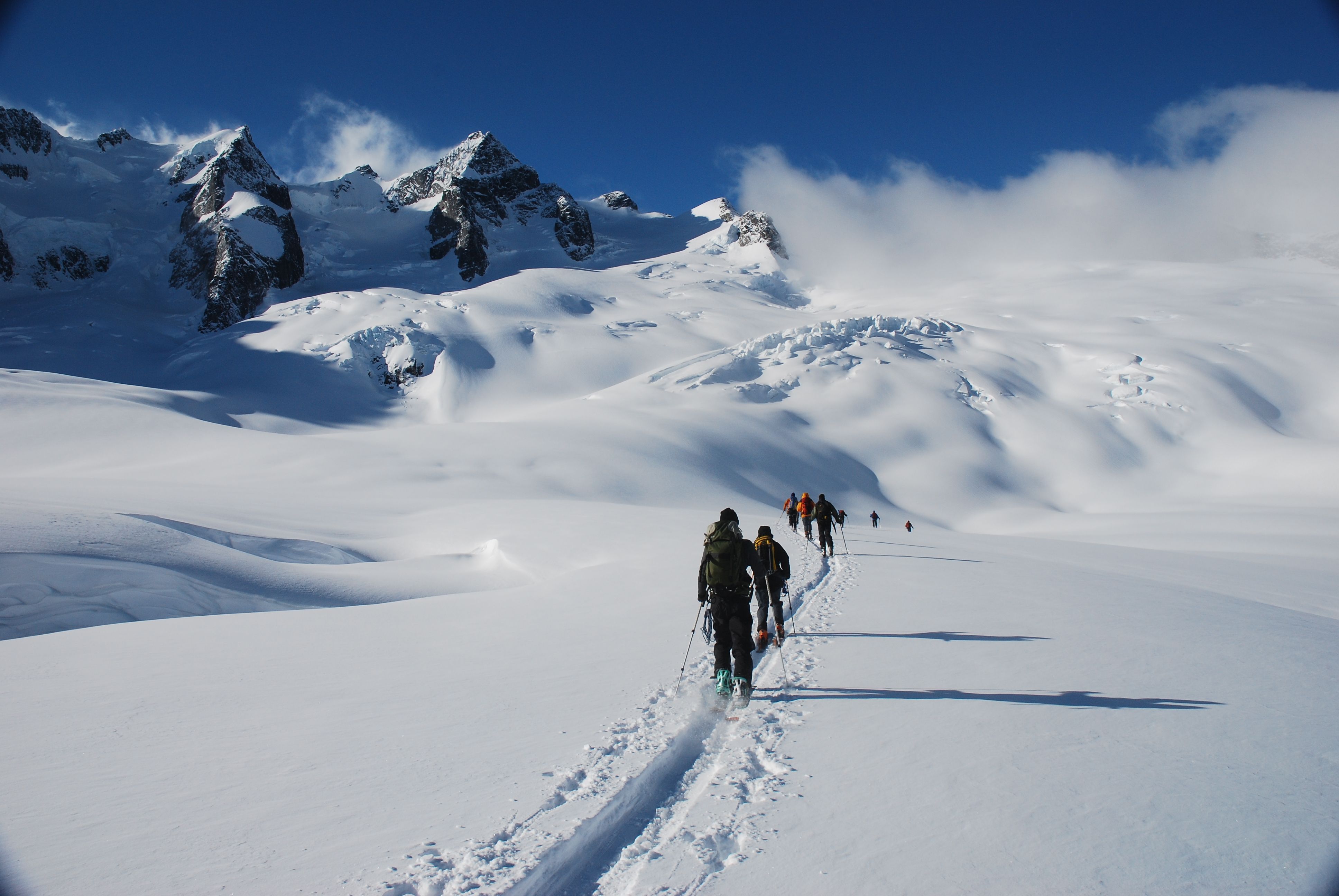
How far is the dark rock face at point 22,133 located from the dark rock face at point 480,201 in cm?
5491

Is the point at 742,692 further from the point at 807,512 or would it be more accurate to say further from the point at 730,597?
the point at 807,512

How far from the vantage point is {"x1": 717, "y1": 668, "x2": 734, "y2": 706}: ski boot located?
5766mm

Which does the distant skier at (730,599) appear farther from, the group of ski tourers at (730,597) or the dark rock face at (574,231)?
the dark rock face at (574,231)

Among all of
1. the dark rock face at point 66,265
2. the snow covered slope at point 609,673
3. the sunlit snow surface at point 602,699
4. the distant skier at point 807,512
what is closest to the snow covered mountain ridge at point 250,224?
the dark rock face at point 66,265

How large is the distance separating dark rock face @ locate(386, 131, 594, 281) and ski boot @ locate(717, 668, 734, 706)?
116337mm

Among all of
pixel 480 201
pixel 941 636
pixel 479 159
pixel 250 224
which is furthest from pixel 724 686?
pixel 479 159

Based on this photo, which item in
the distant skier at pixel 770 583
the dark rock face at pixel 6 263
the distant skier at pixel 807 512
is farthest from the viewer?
the dark rock face at pixel 6 263

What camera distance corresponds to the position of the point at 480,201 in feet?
431

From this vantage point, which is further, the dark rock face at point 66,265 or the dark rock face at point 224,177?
the dark rock face at point 224,177

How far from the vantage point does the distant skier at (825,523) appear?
15.7 meters

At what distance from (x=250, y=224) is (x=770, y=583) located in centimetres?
12480

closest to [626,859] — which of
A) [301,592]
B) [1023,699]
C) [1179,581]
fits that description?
[1023,699]

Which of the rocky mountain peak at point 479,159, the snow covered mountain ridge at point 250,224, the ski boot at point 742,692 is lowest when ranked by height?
the ski boot at point 742,692

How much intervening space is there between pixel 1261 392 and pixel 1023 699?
261 ft
